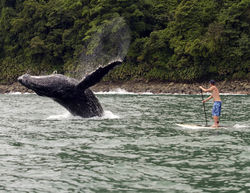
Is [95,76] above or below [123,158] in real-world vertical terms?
above

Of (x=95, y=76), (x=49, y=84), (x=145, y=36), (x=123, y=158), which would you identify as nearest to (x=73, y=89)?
(x=49, y=84)

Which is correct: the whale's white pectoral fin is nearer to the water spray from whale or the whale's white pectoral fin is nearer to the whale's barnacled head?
the water spray from whale

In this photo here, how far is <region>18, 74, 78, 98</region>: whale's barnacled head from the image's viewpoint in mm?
17844

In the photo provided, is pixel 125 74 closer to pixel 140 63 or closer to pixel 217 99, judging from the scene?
pixel 140 63

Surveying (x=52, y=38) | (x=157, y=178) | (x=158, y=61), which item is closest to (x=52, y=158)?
(x=157, y=178)

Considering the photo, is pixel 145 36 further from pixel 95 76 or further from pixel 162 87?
pixel 95 76

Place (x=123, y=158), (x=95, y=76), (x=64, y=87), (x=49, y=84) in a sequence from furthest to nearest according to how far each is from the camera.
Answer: (x=64, y=87), (x=49, y=84), (x=95, y=76), (x=123, y=158)

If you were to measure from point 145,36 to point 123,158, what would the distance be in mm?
64246

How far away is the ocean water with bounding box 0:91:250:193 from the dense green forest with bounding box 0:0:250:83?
4426cm

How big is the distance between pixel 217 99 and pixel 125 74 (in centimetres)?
5080

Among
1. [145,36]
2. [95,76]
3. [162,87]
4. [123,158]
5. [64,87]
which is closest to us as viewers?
[123,158]

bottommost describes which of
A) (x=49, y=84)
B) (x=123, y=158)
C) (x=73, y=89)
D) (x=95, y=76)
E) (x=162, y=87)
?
(x=123, y=158)

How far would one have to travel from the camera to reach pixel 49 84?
18.0m

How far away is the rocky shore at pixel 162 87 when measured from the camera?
52312mm
